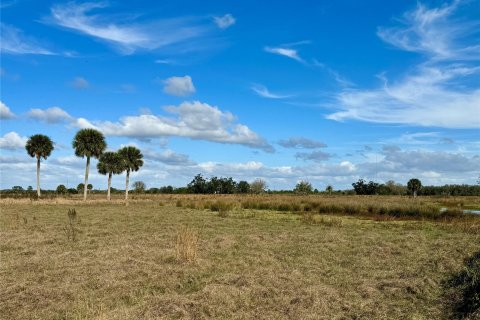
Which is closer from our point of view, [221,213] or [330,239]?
[330,239]

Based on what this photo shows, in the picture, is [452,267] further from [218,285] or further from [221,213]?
[221,213]

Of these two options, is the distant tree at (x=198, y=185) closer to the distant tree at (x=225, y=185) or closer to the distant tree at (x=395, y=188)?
the distant tree at (x=225, y=185)

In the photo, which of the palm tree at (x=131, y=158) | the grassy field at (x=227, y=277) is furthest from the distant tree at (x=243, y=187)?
the grassy field at (x=227, y=277)

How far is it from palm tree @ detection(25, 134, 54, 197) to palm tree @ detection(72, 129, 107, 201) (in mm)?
7001

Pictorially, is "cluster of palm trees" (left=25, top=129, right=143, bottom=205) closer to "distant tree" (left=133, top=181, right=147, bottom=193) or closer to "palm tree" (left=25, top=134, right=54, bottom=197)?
"palm tree" (left=25, top=134, right=54, bottom=197)

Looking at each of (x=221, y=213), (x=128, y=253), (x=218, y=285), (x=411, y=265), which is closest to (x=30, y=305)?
(x=218, y=285)

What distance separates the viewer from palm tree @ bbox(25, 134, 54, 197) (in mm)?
56688

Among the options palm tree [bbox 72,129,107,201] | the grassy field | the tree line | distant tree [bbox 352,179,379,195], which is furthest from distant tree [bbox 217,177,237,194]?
the grassy field

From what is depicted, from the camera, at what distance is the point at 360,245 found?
47.0ft

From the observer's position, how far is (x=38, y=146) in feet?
186

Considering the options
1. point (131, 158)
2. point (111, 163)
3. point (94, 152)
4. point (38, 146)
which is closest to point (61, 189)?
point (111, 163)

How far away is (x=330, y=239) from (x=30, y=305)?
10523 millimetres

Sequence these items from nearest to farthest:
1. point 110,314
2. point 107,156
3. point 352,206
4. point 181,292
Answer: point 110,314 → point 181,292 → point 352,206 → point 107,156

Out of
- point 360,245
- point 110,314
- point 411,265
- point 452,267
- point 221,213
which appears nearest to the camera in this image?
point 110,314
